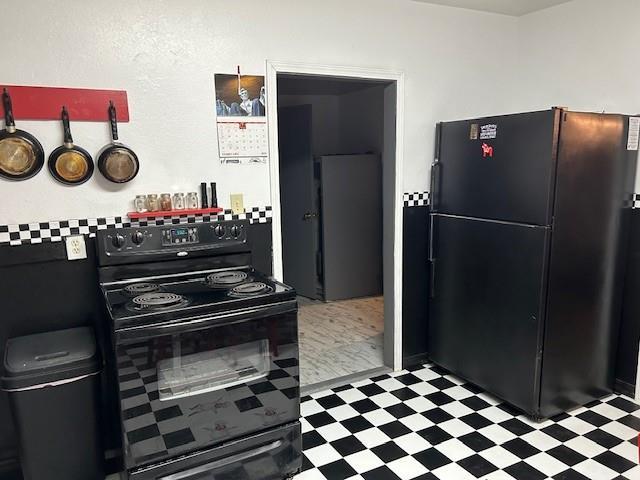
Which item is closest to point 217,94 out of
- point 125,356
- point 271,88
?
point 271,88

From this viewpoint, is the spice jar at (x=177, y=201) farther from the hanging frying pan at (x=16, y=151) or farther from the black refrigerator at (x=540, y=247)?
the black refrigerator at (x=540, y=247)

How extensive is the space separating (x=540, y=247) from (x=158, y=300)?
1.97 metres

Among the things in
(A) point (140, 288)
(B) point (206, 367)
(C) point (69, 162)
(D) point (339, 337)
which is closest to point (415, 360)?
(D) point (339, 337)

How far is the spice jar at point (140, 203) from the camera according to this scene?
2.34m

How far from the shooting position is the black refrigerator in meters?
2.46

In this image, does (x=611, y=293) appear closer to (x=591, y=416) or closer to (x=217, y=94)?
(x=591, y=416)

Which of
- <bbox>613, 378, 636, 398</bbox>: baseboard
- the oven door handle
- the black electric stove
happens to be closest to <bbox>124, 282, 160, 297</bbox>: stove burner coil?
the black electric stove

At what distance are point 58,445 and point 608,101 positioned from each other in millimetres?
3524

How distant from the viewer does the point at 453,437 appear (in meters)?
2.48

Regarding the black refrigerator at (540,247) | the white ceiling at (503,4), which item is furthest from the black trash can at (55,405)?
the white ceiling at (503,4)

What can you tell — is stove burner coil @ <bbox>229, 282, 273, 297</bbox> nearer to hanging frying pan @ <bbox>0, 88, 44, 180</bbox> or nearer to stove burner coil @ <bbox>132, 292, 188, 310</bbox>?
stove burner coil @ <bbox>132, 292, 188, 310</bbox>

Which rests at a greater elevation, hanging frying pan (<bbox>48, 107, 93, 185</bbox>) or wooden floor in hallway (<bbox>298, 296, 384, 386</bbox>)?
hanging frying pan (<bbox>48, 107, 93, 185</bbox>)

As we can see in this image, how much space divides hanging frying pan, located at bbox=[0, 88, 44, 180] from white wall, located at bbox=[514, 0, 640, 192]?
10.4ft

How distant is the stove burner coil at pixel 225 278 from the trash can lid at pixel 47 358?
59 cm
